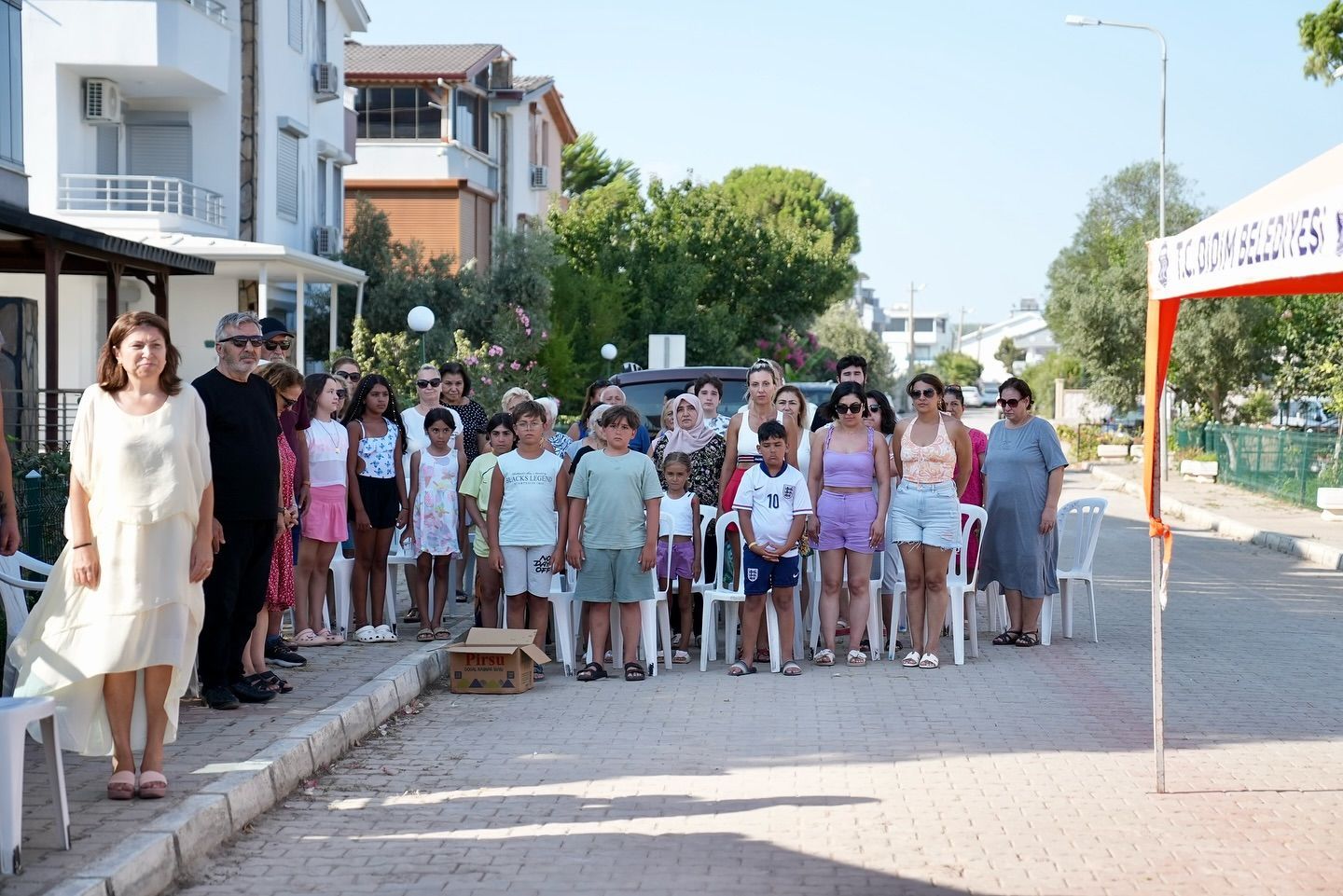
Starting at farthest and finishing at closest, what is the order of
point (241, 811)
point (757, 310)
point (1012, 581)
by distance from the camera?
point (757, 310)
point (1012, 581)
point (241, 811)

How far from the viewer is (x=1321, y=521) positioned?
24.4m

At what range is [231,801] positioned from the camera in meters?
6.42

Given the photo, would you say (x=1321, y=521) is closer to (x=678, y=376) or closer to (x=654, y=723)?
(x=678, y=376)

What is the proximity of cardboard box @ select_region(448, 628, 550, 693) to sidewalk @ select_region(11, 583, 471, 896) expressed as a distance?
28 centimetres

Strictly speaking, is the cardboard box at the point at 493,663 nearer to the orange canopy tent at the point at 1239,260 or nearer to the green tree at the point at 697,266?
the orange canopy tent at the point at 1239,260

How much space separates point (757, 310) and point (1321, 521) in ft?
90.9

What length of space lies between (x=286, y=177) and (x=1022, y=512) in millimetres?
22849

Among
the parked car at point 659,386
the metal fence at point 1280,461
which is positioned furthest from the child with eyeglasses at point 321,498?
the metal fence at point 1280,461

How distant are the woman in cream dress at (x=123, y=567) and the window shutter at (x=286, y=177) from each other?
→ 25111mm

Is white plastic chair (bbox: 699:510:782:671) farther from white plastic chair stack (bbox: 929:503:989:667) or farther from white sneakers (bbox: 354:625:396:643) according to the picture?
white sneakers (bbox: 354:625:396:643)

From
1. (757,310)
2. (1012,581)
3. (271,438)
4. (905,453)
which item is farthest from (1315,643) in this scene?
(757,310)

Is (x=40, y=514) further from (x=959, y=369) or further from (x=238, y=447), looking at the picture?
(x=959, y=369)

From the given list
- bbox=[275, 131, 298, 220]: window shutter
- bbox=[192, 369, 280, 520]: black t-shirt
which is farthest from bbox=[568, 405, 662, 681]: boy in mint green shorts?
bbox=[275, 131, 298, 220]: window shutter

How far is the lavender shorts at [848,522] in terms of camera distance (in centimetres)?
1080
